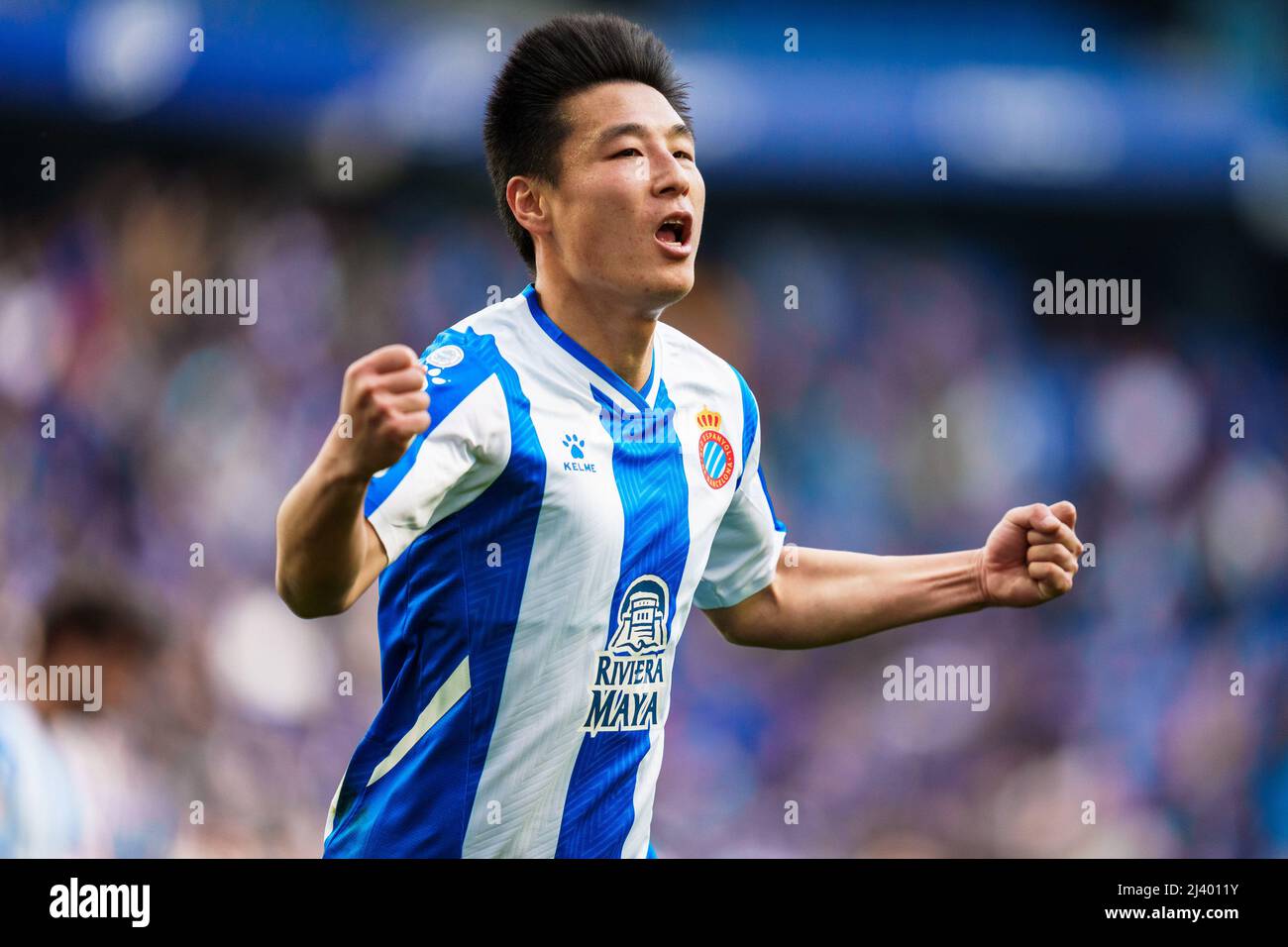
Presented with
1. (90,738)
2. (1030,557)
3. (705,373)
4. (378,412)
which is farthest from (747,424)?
(90,738)

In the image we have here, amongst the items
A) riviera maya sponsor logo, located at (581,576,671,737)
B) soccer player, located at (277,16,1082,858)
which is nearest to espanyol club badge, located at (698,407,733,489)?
soccer player, located at (277,16,1082,858)

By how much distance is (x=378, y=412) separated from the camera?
2199mm

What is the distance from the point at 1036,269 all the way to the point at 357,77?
3.59m

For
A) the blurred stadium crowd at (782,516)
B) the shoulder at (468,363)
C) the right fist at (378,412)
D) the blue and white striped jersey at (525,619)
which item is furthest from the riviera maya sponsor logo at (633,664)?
the blurred stadium crowd at (782,516)

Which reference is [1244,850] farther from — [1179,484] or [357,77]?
[357,77]

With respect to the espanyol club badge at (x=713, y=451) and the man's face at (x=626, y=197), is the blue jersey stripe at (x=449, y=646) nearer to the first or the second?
the man's face at (x=626, y=197)

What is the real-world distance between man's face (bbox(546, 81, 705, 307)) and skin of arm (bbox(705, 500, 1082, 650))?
781 mm

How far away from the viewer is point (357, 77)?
23.2ft

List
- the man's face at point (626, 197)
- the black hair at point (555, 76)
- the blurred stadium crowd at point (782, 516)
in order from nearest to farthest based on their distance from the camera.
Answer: the man's face at point (626, 197), the black hair at point (555, 76), the blurred stadium crowd at point (782, 516)

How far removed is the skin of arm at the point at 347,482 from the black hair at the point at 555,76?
0.95m

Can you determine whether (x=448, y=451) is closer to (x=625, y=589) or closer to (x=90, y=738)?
(x=625, y=589)

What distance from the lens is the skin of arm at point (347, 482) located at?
221cm

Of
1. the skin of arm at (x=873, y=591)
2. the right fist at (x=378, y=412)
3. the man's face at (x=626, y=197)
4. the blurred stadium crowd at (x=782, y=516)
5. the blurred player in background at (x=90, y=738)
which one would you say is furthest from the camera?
the blurred stadium crowd at (x=782, y=516)

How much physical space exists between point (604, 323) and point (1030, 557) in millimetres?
1064
